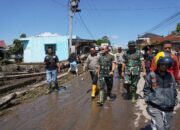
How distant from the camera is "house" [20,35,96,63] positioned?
3750 centimetres

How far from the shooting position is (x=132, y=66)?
916cm

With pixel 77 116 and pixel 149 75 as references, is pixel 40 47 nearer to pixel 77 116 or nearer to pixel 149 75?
pixel 77 116

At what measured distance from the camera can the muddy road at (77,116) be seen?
271 inches

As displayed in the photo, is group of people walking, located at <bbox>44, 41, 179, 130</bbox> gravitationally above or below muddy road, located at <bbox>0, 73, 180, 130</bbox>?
above

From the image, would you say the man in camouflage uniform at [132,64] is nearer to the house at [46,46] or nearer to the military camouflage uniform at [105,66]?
the military camouflage uniform at [105,66]

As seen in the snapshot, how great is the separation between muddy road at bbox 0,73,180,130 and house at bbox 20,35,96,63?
2675cm

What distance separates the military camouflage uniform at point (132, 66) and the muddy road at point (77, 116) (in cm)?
73

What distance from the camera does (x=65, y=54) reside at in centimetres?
3759

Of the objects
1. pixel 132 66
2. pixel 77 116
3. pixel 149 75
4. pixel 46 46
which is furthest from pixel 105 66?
pixel 46 46

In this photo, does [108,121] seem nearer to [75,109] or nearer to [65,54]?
[75,109]

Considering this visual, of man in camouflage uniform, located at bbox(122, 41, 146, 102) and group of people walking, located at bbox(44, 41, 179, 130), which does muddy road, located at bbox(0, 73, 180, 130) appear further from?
man in camouflage uniform, located at bbox(122, 41, 146, 102)

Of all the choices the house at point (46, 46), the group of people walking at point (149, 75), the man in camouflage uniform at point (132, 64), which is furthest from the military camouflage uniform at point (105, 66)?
the house at point (46, 46)

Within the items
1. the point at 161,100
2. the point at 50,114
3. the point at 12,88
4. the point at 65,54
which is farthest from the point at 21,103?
the point at 65,54

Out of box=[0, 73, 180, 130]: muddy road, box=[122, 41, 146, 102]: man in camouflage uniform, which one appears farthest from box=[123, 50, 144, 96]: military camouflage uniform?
box=[0, 73, 180, 130]: muddy road
